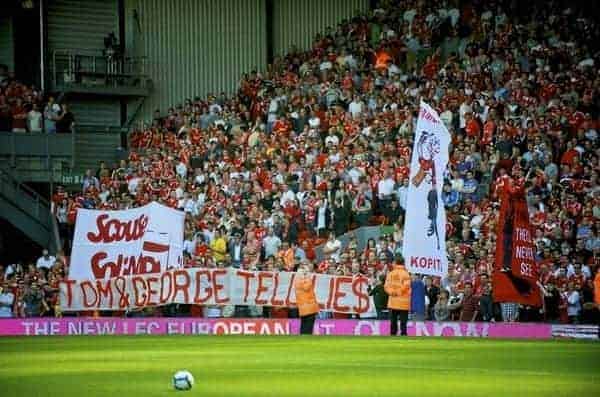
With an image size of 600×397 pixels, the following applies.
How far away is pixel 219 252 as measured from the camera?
35531mm

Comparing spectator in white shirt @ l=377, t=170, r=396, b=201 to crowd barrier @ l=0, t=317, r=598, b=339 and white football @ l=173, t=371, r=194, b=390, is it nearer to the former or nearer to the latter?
crowd barrier @ l=0, t=317, r=598, b=339

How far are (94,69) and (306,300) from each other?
1960cm

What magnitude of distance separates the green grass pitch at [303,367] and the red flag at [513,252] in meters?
1.67

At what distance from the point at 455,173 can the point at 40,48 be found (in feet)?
60.4

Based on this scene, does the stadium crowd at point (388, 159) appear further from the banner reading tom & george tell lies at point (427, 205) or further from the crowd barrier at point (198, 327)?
the banner reading tom & george tell lies at point (427, 205)

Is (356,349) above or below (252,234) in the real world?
below

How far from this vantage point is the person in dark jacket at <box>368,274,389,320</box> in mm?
31141

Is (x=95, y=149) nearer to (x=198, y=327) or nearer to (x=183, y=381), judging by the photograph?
(x=198, y=327)

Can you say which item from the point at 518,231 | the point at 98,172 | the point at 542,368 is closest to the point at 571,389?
the point at 542,368

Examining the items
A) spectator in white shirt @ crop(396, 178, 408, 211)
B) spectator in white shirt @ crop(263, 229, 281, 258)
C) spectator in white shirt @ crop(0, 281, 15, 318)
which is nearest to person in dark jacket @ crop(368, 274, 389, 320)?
spectator in white shirt @ crop(396, 178, 408, 211)

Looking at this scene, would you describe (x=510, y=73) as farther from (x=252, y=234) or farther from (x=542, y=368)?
(x=542, y=368)

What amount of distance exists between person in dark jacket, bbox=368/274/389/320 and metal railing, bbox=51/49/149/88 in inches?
697

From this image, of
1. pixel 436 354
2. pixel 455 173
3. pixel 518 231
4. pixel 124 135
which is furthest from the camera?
pixel 124 135

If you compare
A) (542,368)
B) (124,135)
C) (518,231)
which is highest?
(124,135)
